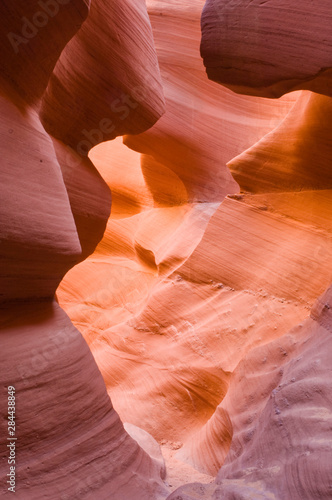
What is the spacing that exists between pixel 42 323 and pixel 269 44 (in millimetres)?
2374

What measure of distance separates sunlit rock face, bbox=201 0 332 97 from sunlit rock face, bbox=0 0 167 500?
1178 millimetres

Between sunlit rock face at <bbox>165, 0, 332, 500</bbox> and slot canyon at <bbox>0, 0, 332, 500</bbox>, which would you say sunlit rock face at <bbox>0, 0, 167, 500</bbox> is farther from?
sunlit rock face at <bbox>165, 0, 332, 500</bbox>

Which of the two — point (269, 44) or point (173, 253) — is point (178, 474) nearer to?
point (173, 253)

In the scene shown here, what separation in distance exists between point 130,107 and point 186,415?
3.00 metres

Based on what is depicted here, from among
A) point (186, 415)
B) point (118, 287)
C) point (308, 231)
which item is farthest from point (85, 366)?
point (118, 287)

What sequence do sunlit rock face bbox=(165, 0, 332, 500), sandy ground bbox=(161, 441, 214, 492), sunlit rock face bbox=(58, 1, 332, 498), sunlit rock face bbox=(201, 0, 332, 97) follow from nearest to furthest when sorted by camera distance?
1. sunlit rock face bbox=(165, 0, 332, 500)
2. sunlit rock face bbox=(201, 0, 332, 97)
3. sandy ground bbox=(161, 441, 214, 492)
4. sunlit rock face bbox=(58, 1, 332, 498)

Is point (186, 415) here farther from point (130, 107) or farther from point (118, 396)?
point (130, 107)

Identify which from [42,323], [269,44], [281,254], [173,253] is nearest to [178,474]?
[42,323]

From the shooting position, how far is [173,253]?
554cm

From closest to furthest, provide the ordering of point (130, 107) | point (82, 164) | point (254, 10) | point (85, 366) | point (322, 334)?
point (85, 366)
point (322, 334)
point (254, 10)
point (130, 107)
point (82, 164)

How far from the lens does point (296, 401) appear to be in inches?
98.6

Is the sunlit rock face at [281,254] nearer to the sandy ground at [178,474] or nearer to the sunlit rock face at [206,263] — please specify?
the sunlit rock face at [206,263]

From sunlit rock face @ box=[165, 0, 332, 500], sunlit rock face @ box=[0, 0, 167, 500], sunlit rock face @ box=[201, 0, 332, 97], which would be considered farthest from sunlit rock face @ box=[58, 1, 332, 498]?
sunlit rock face @ box=[201, 0, 332, 97]

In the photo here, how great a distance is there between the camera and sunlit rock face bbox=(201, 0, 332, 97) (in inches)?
116
